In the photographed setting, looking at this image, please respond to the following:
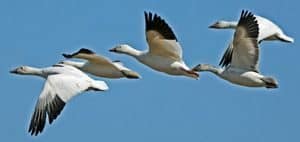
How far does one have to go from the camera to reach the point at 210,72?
82.4 ft

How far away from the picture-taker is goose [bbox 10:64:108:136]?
23.3 metres

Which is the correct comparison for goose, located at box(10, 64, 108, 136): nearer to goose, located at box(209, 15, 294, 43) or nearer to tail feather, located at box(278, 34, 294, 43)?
goose, located at box(209, 15, 294, 43)

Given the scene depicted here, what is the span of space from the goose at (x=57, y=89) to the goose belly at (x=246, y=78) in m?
2.03

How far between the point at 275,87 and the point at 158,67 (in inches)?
76.1

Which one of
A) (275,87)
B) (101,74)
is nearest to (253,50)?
(275,87)

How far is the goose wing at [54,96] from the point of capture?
76.3 feet

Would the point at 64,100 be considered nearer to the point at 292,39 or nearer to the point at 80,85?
the point at 80,85

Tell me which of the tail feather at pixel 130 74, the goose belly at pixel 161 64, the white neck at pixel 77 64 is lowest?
the goose belly at pixel 161 64

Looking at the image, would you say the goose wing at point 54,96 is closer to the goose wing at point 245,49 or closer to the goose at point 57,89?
the goose at point 57,89

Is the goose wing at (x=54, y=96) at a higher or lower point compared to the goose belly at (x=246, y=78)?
lower

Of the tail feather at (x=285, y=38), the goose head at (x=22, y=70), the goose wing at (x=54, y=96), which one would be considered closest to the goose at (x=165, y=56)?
the goose wing at (x=54, y=96)

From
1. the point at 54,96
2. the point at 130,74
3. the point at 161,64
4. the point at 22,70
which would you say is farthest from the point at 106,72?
the point at 22,70

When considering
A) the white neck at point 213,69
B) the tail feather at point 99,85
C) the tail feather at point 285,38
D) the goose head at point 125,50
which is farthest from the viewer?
the tail feather at point 285,38

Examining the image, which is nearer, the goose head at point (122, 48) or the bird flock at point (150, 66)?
the bird flock at point (150, 66)
